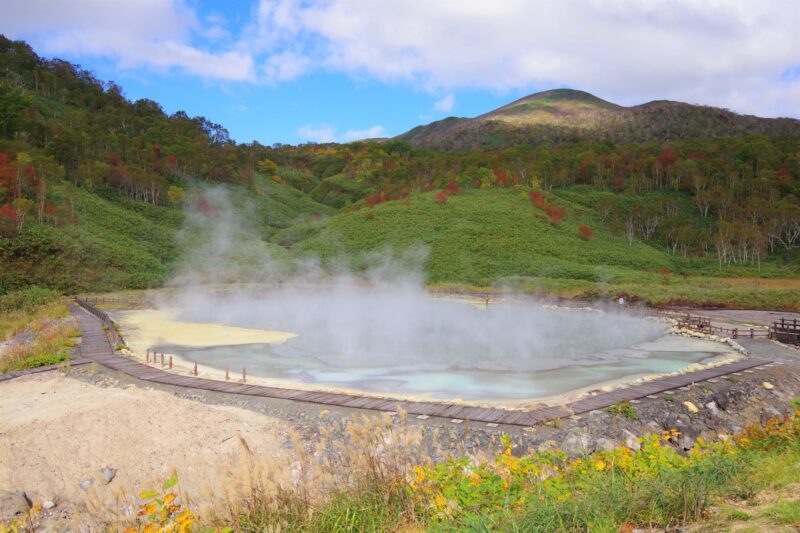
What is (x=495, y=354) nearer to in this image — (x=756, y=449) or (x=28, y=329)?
(x=756, y=449)

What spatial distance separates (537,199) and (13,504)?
57.6 metres

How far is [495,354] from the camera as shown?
1883cm

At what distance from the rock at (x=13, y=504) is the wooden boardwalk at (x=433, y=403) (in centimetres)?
523

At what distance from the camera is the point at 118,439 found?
1028 centimetres

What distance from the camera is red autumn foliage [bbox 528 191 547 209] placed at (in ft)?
196

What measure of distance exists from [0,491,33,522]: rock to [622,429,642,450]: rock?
31.6 ft

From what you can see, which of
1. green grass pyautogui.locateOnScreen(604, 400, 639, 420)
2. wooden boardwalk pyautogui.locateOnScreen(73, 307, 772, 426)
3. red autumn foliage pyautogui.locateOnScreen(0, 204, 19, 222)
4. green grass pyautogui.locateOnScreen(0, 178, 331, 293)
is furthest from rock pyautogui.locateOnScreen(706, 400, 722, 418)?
red autumn foliage pyautogui.locateOnScreen(0, 204, 19, 222)

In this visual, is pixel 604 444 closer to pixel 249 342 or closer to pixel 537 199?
pixel 249 342

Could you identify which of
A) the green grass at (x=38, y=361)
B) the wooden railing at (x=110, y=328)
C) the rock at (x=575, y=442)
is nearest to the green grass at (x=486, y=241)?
the wooden railing at (x=110, y=328)

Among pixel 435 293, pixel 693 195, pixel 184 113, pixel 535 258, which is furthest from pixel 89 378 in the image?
pixel 184 113

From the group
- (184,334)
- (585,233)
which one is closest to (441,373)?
(184,334)

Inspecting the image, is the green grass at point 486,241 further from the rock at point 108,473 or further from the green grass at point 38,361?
the rock at point 108,473

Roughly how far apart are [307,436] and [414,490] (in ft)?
20.1

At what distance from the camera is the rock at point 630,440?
9784 mm
